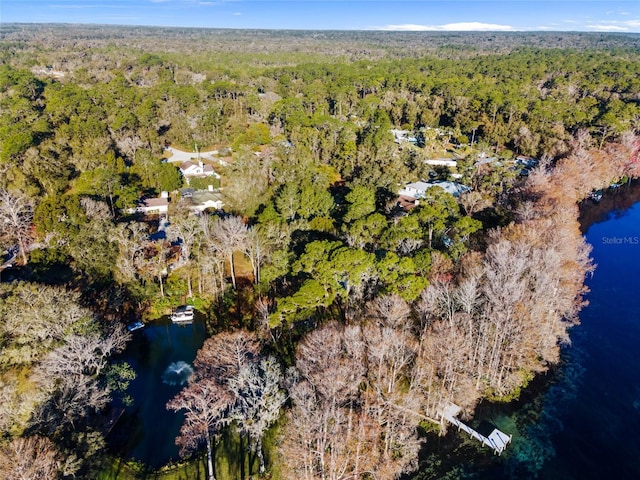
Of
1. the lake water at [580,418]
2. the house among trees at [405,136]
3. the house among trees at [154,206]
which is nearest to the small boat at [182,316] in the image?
the house among trees at [154,206]

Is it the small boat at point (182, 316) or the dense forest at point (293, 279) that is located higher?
the dense forest at point (293, 279)

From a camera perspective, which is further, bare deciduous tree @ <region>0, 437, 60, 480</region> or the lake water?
the lake water

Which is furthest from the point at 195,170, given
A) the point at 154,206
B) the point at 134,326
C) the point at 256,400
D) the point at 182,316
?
the point at 256,400

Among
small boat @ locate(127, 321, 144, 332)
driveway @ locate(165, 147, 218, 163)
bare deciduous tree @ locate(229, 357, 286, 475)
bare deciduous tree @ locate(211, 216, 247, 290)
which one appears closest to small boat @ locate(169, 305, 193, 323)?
small boat @ locate(127, 321, 144, 332)

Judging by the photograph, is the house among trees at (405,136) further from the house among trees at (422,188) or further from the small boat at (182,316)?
the small boat at (182,316)

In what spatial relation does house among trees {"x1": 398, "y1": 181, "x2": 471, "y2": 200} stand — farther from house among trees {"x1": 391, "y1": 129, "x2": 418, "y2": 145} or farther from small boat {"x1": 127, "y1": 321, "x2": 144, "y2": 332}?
small boat {"x1": 127, "y1": 321, "x2": 144, "y2": 332}
